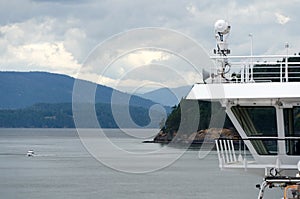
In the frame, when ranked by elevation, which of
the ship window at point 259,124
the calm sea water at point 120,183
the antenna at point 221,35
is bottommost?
the calm sea water at point 120,183

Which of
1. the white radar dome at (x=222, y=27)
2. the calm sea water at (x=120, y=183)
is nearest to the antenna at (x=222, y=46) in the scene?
the white radar dome at (x=222, y=27)

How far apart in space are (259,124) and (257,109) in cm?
47

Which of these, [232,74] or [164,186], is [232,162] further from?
[164,186]

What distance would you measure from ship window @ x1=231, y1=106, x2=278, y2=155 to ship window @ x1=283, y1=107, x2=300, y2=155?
13.1 inches

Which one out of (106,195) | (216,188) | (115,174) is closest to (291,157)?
(106,195)

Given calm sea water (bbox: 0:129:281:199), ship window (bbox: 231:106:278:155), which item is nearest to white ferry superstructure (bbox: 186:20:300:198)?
ship window (bbox: 231:106:278:155)

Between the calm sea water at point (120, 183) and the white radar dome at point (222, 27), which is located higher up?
the white radar dome at point (222, 27)

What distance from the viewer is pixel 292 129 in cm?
2148

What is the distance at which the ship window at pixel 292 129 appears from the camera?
2122cm

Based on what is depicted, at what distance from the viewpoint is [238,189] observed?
258ft

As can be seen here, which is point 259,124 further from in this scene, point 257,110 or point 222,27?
point 222,27

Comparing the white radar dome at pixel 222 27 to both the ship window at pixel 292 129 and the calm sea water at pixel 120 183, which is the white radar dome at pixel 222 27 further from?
the calm sea water at pixel 120 183

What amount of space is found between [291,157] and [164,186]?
6291 centimetres

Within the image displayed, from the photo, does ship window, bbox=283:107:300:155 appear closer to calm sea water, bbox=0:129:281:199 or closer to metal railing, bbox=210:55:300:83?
metal railing, bbox=210:55:300:83
